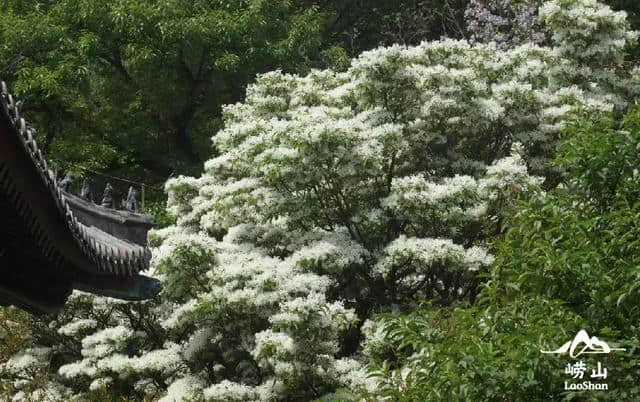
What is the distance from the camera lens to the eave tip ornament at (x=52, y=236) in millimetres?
5363

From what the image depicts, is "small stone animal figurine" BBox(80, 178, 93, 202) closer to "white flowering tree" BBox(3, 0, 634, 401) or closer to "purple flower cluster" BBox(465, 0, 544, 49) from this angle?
"white flowering tree" BBox(3, 0, 634, 401)

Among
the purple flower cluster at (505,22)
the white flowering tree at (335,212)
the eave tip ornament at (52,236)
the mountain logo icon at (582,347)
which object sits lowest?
the mountain logo icon at (582,347)

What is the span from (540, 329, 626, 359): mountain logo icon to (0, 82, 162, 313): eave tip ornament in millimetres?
3013

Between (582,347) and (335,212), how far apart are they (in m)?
8.39

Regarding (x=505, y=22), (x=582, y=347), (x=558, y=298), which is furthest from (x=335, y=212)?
(x=505, y=22)

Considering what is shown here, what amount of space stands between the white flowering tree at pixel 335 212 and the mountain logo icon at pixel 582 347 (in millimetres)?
6016

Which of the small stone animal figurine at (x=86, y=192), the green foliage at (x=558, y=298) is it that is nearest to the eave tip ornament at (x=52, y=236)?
the small stone animal figurine at (x=86, y=192)

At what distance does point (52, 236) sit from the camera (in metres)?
6.08

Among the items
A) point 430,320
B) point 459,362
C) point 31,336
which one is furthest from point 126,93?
point 459,362

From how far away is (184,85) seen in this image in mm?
24969

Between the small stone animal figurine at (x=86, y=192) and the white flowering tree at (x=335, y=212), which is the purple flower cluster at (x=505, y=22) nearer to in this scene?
the white flowering tree at (x=335, y=212)

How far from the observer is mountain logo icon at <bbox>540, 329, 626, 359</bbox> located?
7012 millimetres

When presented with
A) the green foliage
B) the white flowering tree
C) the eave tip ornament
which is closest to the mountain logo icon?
the green foliage

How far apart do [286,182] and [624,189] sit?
288 inches
